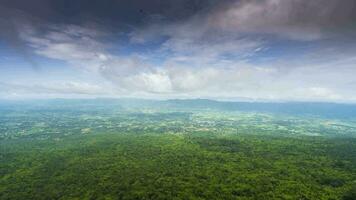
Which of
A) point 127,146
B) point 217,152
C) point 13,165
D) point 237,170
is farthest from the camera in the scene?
point 127,146

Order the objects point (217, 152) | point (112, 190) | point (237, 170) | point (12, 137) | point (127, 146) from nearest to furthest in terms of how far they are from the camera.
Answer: point (112, 190), point (237, 170), point (217, 152), point (127, 146), point (12, 137)

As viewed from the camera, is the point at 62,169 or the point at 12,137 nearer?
the point at 62,169

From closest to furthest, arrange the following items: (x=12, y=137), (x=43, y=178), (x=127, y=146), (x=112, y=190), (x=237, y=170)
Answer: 1. (x=112, y=190)
2. (x=43, y=178)
3. (x=237, y=170)
4. (x=127, y=146)
5. (x=12, y=137)

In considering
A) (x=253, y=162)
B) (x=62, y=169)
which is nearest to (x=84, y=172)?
(x=62, y=169)

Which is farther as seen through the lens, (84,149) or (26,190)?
(84,149)

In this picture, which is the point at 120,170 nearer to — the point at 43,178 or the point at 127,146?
the point at 43,178

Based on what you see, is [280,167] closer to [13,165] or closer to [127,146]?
[127,146]

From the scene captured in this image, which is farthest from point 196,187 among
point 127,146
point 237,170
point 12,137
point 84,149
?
point 12,137

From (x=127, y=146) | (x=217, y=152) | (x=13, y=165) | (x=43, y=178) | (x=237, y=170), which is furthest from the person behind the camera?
(x=127, y=146)

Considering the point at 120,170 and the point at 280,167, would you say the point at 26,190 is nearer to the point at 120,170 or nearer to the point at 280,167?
the point at 120,170
